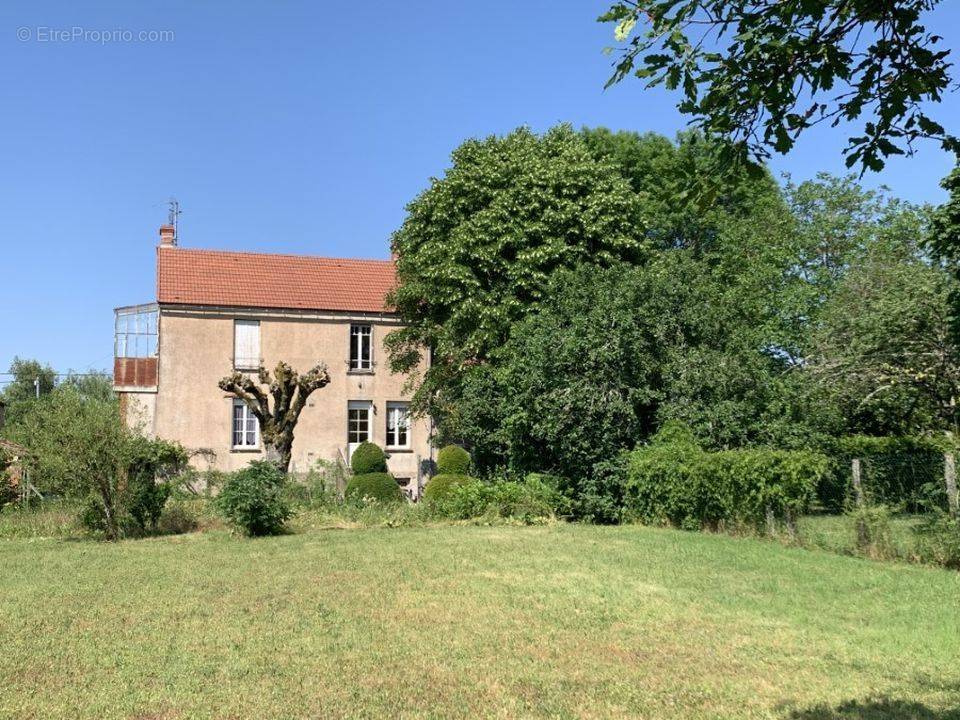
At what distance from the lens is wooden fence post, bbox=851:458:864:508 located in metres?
14.1

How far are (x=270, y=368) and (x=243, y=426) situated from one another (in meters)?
2.44

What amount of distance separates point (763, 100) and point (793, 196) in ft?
96.8

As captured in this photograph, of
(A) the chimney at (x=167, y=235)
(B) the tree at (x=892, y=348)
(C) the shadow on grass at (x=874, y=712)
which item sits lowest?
(C) the shadow on grass at (x=874, y=712)

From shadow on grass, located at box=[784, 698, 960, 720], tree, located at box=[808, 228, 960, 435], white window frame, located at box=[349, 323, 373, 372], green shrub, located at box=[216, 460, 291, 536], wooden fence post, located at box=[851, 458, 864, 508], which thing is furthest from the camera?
white window frame, located at box=[349, 323, 373, 372]

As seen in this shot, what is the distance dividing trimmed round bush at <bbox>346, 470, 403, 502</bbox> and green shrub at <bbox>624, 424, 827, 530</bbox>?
828cm

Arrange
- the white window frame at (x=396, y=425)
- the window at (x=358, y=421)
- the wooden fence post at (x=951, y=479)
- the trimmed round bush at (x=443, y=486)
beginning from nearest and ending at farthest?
1. the wooden fence post at (x=951, y=479)
2. the trimmed round bush at (x=443, y=486)
3. the window at (x=358, y=421)
4. the white window frame at (x=396, y=425)

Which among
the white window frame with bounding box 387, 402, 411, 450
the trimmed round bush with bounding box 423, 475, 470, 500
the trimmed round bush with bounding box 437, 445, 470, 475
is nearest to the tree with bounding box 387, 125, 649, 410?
the trimmed round bush with bounding box 437, 445, 470, 475

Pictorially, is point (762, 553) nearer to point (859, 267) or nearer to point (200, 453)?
point (859, 267)

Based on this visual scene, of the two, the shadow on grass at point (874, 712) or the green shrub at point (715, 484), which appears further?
the green shrub at point (715, 484)

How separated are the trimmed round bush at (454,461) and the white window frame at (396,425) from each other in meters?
4.91

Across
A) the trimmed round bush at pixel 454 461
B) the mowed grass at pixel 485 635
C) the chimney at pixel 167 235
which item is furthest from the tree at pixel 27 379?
the mowed grass at pixel 485 635

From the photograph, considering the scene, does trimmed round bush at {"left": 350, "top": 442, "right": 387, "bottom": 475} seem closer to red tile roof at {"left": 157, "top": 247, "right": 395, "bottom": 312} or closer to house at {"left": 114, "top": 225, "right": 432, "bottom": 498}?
house at {"left": 114, "top": 225, "right": 432, "bottom": 498}

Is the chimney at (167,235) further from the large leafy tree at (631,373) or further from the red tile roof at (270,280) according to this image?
the large leafy tree at (631,373)

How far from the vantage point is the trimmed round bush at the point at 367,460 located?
30.2 metres
